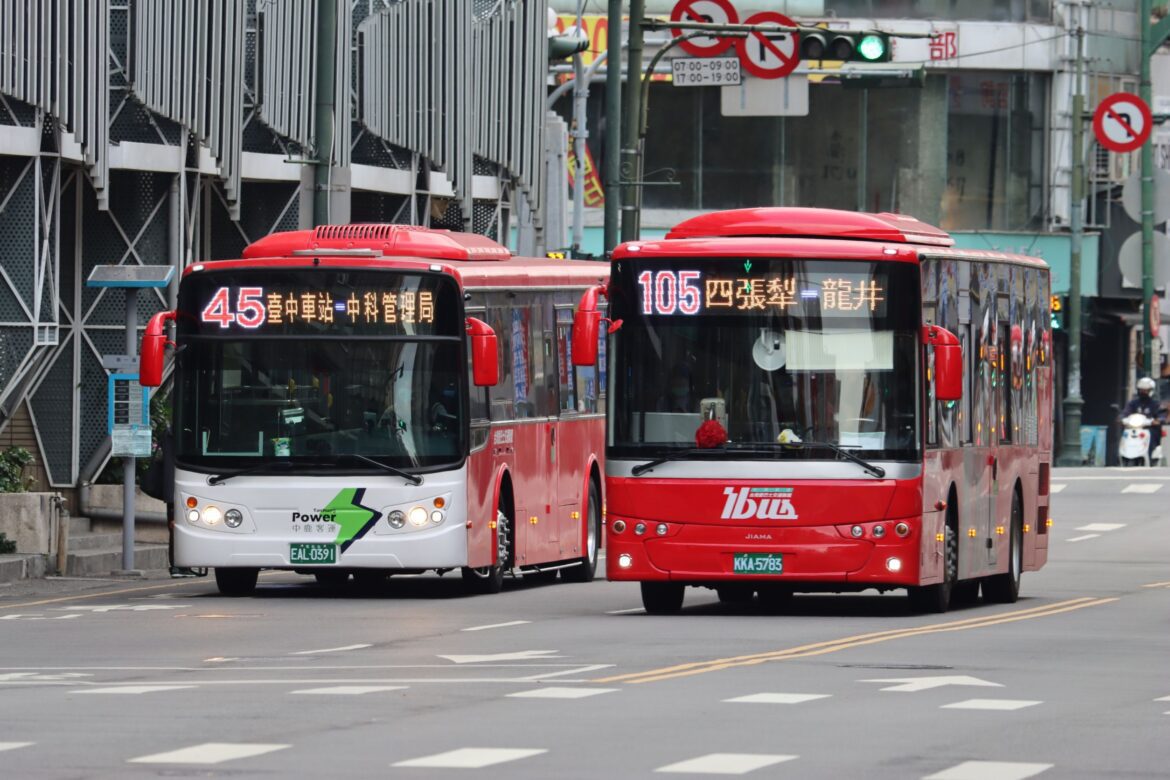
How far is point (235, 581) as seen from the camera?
24875 mm

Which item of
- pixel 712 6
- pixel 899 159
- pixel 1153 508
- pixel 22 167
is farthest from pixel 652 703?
pixel 899 159

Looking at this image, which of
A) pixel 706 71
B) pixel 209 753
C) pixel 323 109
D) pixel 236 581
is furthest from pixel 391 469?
pixel 706 71

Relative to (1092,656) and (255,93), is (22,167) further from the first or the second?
(1092,656)

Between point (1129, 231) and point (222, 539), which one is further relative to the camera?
point (1129, 231)

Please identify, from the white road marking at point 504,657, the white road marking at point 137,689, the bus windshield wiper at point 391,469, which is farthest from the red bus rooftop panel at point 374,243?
the white road marking at point 137,689

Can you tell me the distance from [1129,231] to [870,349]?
45.9 metres

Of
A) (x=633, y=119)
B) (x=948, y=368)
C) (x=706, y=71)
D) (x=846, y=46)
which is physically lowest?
(x=948, y=368)

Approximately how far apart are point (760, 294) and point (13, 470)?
9.96 metres

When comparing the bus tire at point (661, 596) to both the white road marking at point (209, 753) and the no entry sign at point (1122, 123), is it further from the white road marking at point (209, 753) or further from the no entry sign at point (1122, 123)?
the no entry sign at point (1122, 123)

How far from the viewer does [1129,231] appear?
65.9m

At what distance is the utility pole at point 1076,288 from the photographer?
55.1 metres

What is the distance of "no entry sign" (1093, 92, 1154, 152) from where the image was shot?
54219 mm

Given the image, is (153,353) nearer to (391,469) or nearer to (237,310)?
(237,310)

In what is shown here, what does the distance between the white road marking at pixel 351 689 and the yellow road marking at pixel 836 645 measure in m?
1.20
